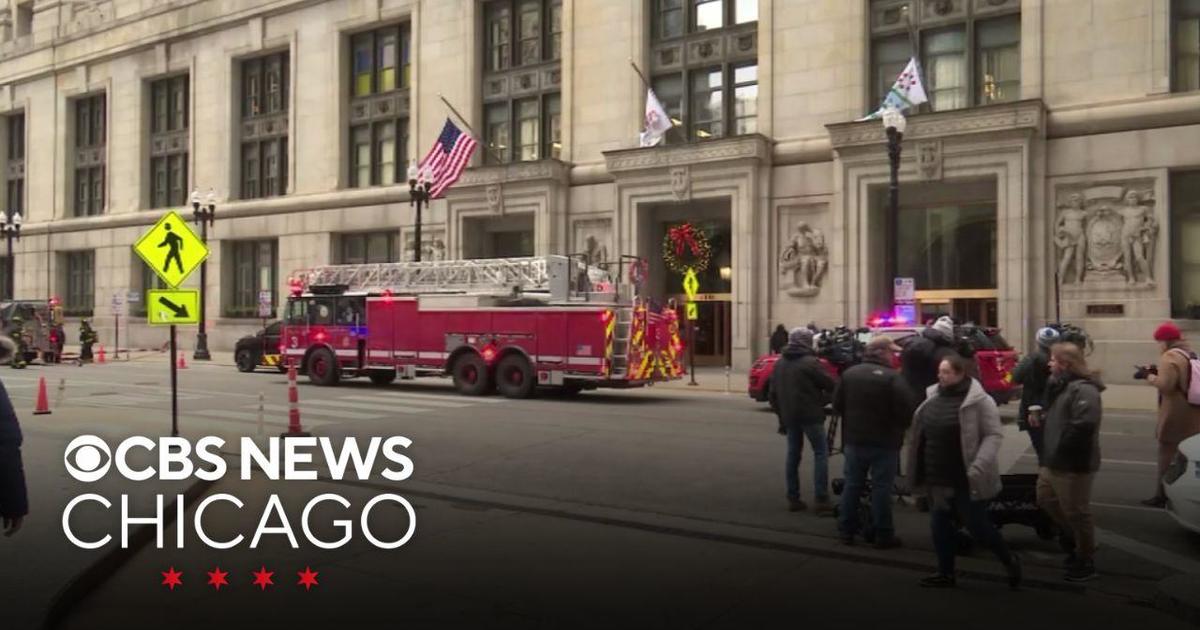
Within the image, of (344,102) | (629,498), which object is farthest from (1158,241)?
(344,102)

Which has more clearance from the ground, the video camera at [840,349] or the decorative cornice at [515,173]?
the decorative cornice at [515,173]

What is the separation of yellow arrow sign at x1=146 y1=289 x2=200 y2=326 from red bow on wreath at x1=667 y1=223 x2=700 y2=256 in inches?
779

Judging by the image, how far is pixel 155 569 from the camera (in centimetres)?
659

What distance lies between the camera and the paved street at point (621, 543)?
5840mm

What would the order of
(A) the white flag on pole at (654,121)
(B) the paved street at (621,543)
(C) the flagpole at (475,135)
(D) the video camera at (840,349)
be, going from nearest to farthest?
(B) the paved street at (621,543) → (D) the video camera at (840,349) → (A) the white flag on pole at (654,121) → (C) the flagpole at (475,135)

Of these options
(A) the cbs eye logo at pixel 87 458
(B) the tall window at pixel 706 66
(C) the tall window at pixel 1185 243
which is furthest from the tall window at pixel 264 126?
(C) the tall window at pixel 1185 243

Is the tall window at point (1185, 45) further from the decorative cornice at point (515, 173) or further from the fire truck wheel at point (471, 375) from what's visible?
the fire truck wheel at point (471, 375)

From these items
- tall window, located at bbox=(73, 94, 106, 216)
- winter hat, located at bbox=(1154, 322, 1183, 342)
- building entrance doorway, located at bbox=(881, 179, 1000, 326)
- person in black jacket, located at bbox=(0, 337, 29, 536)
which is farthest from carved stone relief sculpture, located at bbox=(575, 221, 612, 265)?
tall window, located at bbox=(73, 94, 106, 216)

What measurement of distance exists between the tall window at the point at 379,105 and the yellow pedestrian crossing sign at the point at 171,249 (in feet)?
85.7

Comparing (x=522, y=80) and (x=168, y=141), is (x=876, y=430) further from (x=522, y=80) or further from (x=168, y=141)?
(x=168, y=141)

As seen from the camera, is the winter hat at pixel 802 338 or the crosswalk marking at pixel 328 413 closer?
the winter hat at pixel 802 338

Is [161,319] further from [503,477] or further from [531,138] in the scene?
[531,138]

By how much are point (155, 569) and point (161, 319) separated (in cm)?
659

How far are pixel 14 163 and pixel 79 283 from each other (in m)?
10.8
